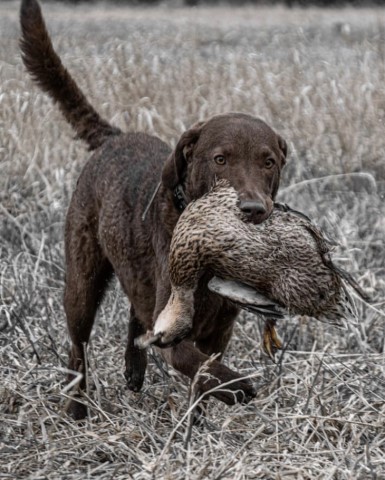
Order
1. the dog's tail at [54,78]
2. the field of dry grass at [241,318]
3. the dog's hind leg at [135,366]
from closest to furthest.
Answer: the field of dry grass at [241,318] → the dog's hind leg at [135,366] → the dog's tail at [54,78]

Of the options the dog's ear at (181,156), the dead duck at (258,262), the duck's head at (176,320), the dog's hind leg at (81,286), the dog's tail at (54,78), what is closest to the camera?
the dead duck at (258,262)

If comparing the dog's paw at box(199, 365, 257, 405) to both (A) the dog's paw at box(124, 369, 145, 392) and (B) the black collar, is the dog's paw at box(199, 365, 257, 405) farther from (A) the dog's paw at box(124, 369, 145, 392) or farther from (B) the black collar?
(A) the dog's paw at box(124, 369, 145, 392)

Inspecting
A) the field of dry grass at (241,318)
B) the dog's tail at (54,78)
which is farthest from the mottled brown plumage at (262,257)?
the dog's tail at (54,78)

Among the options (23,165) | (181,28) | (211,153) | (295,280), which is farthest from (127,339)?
(181,28)

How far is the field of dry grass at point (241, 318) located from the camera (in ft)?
13.1

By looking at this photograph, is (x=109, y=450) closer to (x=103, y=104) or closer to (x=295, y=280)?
(x=295, y=280)

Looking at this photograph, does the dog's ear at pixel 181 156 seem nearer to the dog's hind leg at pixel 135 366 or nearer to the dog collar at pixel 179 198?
the dog collar at pixel 179 198

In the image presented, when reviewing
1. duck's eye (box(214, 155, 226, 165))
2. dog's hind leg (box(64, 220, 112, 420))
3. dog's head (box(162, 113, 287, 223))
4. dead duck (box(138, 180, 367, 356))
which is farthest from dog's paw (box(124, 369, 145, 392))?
duck's eye (box(214, 155, 226, 165))

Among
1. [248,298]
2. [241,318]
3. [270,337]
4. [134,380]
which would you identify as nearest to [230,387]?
[270,337]

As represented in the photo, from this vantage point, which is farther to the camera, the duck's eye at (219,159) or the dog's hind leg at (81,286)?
the dog's hind leg at (81,286)

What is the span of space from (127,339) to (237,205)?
1.82 m

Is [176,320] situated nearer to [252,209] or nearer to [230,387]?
[230,387]

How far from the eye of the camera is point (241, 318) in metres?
5.79

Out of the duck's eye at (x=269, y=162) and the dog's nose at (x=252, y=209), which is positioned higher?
the duck's eye at (x=269, y=162)
